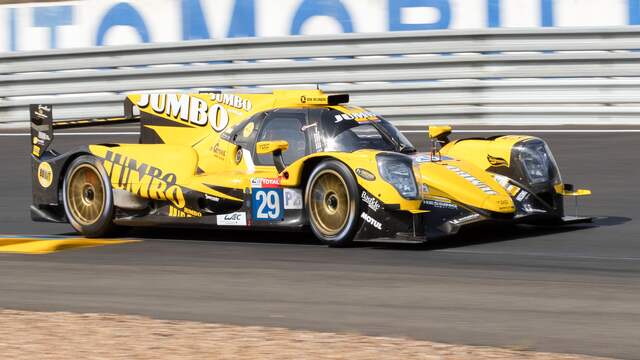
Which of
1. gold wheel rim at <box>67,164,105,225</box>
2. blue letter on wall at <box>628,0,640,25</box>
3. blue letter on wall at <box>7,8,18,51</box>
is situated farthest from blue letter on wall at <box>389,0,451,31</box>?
gold wheel rim at <box>67,164,105,225</box>

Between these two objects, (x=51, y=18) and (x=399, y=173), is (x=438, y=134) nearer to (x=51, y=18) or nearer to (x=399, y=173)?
(x=399, y=173)

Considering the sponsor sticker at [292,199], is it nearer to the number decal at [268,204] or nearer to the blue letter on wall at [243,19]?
the number decal at [268,204]

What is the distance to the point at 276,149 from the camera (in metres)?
9.82

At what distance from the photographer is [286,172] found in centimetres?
970

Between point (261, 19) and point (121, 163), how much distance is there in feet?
22.2

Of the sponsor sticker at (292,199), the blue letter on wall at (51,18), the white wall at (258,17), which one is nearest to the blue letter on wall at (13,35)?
the white wall at (258,17)

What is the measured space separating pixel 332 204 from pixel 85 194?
2.53 metres

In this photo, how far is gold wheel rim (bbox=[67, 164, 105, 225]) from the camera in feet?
35.6

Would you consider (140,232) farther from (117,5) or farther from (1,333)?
(117,5)

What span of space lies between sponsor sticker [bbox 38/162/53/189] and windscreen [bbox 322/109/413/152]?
2624mm

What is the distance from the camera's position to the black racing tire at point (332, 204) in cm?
934

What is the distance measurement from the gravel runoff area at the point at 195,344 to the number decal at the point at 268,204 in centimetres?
276

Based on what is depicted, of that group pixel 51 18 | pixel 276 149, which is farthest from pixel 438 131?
pixel 51 18

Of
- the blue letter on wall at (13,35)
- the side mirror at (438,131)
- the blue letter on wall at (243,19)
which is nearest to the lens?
the side mirror at (438,131)
